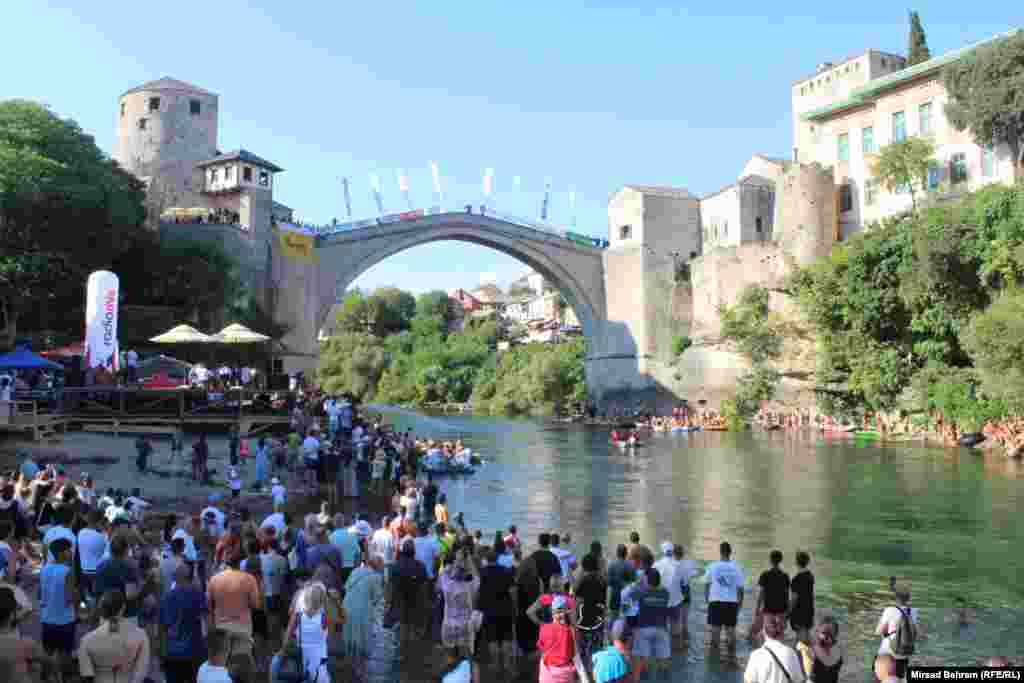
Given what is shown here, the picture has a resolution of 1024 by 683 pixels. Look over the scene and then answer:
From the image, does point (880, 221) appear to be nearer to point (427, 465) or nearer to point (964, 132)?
point (964, 132)

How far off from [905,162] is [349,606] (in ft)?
148

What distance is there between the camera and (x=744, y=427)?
50438 mm

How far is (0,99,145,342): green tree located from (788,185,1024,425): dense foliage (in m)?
33.3

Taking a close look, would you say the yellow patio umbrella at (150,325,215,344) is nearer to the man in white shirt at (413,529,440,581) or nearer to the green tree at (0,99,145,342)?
the green tree at (0,99,145,342)

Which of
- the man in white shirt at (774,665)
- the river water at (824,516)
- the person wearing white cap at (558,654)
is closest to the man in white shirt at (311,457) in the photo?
the river water at (824,516)

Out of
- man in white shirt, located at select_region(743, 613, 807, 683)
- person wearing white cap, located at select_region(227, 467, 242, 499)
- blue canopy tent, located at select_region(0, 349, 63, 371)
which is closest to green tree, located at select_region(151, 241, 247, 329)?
blue canopy tent, located at select_region(0, 349, 63, 371)

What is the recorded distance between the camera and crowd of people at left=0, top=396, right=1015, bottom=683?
5.87 meters

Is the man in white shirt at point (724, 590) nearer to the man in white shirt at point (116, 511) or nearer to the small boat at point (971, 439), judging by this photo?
the man in white shirt at point (116, 511)

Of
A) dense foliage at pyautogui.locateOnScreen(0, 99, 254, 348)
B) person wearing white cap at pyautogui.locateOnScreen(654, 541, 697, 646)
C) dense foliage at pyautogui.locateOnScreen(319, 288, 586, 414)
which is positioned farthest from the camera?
dense foliage at pyautogui.locateOnScreen(319, 288, 586, 414)

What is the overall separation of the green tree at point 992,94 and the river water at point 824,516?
1586 centimetres

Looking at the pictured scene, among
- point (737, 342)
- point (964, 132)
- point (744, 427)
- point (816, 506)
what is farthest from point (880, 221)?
point (816, 506)

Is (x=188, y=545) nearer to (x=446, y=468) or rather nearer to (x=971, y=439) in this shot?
(x=446, y=468)

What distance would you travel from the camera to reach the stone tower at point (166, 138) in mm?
50656

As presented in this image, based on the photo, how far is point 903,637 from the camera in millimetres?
7543
